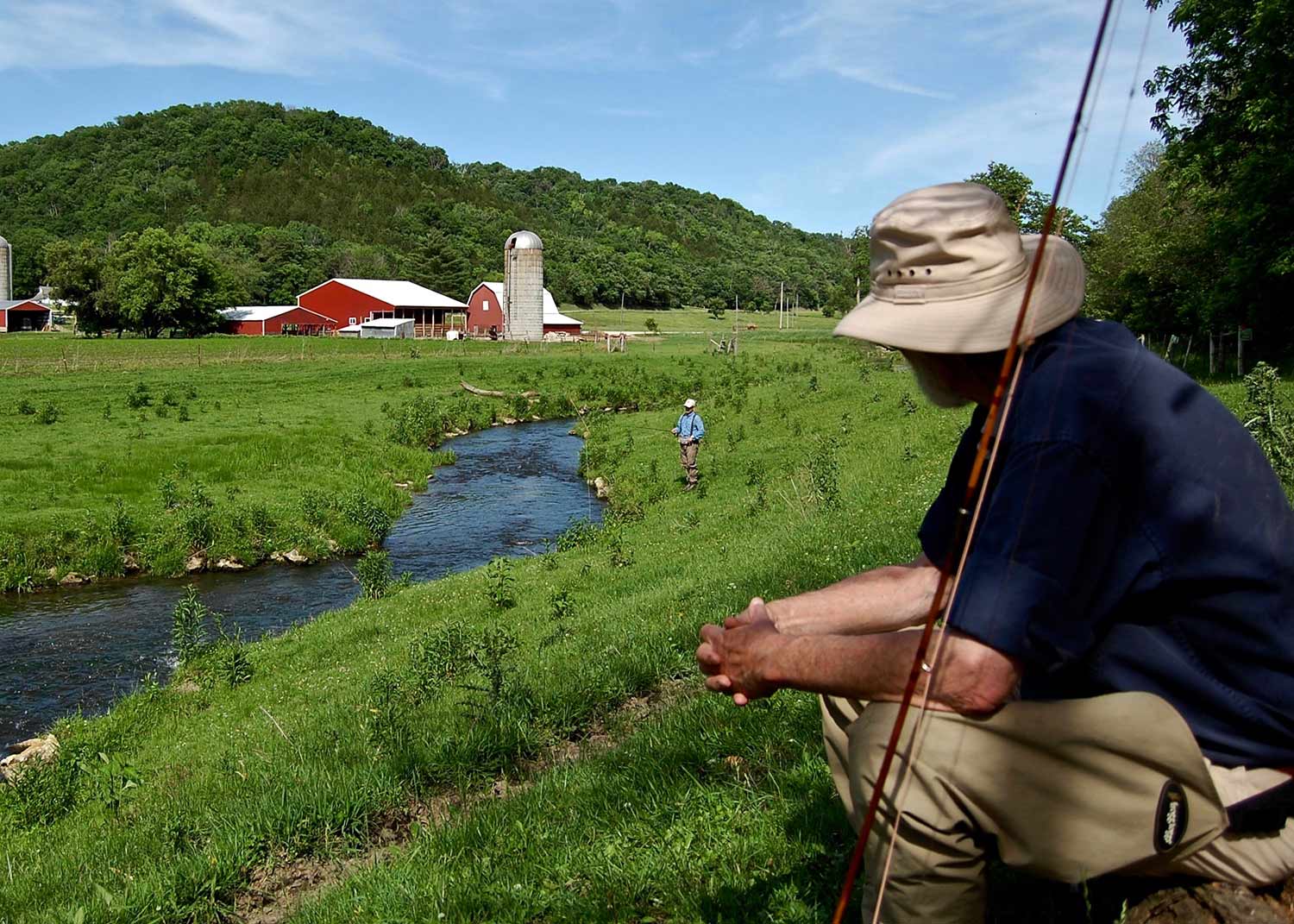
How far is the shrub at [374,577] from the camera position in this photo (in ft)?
55.4

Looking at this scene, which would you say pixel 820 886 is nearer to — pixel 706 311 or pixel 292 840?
pixel 292 840

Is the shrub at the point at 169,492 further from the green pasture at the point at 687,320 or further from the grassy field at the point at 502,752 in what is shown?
the green pasture at the point at 687,320

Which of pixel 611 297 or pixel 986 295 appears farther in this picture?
pixel 611 297

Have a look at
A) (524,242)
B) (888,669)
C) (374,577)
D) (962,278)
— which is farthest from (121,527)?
(524,242)

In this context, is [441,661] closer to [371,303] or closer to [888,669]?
[888,669]

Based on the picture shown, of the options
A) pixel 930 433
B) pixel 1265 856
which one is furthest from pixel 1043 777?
pixel 930 433

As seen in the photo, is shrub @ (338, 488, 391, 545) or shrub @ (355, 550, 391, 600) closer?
shrub @ (355, 550, 391, 600)

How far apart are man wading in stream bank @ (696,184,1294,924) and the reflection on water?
13.0m

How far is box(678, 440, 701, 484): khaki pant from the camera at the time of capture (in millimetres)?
23438

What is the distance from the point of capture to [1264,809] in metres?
2.30

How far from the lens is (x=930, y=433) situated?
68.6 ft

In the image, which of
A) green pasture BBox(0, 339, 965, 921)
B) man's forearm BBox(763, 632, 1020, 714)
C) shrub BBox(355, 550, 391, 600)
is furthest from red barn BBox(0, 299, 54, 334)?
man's forearm BBox(763, 632, 1020, 714)

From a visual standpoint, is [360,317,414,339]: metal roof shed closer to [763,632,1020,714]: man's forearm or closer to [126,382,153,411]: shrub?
[126,382,153,411]: shrub

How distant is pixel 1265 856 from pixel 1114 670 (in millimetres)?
566
